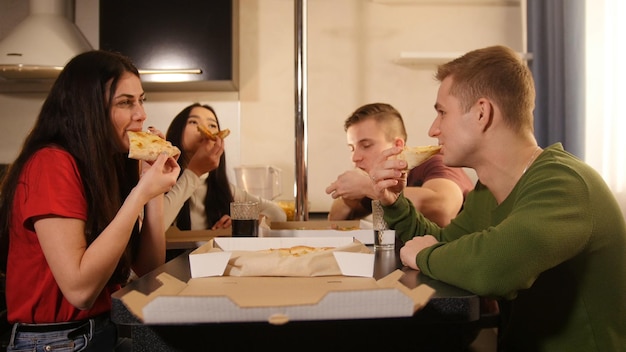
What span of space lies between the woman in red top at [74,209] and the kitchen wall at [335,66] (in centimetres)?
211

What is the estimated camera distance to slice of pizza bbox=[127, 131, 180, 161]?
1.51 metres

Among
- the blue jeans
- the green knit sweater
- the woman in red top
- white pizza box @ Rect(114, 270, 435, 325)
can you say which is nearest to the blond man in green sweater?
the green knit sweater

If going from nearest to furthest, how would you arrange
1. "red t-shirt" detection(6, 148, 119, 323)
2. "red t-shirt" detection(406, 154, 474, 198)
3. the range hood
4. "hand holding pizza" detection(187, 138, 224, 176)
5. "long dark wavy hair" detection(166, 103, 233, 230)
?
"red t-shirt" detection(6, 148, 119, 323) → "red t-shirt" detection(406, 154, 474, 198) → "hand holding pizza" detection(187, 138, 224, 176) → "long dark wavy hair" detection(166, 103, 233, 230) → the range hood

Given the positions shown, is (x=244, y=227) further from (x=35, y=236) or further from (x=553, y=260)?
(x=553, y=260)

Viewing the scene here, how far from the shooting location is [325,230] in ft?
5.36

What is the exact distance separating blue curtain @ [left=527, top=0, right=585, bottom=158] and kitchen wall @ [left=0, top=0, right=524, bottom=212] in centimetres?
43

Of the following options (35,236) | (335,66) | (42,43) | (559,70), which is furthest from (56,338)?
(335,66)

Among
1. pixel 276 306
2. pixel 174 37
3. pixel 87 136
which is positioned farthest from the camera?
pixel 174 37

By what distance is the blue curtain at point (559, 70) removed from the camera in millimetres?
2838

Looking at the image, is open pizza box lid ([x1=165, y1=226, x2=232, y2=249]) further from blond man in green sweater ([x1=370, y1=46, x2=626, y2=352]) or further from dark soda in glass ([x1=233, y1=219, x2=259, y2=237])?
blond man in green sweater ([x1=370, y1=46, x2=626, y2=352])

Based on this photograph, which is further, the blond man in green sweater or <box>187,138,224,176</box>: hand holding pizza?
<box>187,138,224,176</box>: hand holding pizza

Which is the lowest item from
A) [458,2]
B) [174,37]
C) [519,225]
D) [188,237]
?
[188,237]

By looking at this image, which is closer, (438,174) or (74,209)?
(74,209)

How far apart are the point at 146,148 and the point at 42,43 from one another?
211cm
